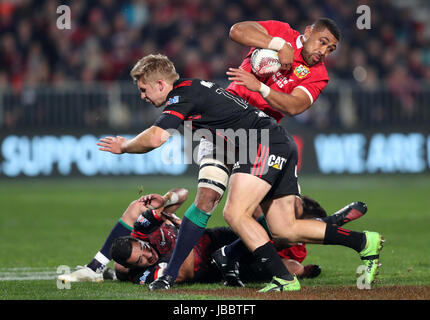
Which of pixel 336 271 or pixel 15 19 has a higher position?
pixel 15 19

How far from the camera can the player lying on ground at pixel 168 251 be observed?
23.1 ft

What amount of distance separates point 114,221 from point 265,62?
6081 millimetres

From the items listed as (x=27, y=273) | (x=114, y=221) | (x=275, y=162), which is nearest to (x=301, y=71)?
(x=275, y=162)

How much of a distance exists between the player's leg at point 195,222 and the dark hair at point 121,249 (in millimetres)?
361

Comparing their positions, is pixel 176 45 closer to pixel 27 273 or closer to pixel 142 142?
pixel 27 273

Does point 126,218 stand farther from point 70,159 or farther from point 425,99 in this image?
point 425,99

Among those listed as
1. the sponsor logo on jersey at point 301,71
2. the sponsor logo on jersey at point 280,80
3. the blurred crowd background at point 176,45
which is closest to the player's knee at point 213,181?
the sponsor logo on jersey at point 280,80

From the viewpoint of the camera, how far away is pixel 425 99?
1869cm

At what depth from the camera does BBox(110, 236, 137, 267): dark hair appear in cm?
684

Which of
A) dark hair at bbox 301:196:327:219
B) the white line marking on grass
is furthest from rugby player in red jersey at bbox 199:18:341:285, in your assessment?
the white line marking on grass

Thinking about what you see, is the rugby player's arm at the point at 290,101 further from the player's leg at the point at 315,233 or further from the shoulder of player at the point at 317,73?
the player's leg at the point at 315,233

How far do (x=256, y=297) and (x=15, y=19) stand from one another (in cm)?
1430

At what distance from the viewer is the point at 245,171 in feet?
21.7
